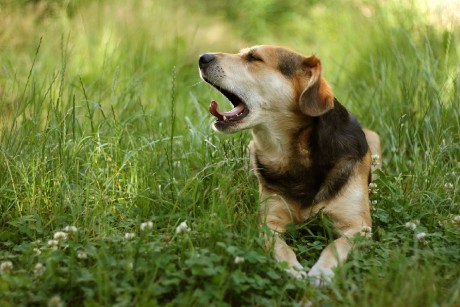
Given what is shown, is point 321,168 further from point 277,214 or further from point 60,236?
point 60,236

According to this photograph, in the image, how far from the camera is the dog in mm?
4191

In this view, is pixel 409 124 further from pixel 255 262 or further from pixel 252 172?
pixel 255 262

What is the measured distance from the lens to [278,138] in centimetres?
433

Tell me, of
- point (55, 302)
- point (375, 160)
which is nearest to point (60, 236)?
Answer: point (55, 302)

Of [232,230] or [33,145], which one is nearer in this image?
[232,230]

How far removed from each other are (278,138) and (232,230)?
78 centimetres

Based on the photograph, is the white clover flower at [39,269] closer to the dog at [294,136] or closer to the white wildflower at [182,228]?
the white wildflower at [182,228]

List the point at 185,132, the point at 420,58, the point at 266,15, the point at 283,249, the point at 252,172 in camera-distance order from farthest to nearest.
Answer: the point at 266,15 → the point at 420,58 → the point at 185,132 → the point at 252,172 → the point at 283,249

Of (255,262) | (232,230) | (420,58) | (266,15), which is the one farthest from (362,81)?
(266,15)

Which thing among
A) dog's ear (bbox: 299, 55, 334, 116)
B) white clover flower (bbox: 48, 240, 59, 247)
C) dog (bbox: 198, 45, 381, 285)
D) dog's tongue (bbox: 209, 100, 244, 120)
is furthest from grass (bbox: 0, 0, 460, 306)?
dog's ear (bbox: 299, 55, 334, 116)

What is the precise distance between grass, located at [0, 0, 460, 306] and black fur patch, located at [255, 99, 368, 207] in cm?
18

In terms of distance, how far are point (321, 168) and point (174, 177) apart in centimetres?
107

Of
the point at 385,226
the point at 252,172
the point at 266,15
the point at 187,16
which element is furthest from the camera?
the point at 266,15

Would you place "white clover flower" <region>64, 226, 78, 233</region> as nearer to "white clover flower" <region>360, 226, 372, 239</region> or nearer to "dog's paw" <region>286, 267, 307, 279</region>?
"dog's paw" <region>286, 267, 307, 279</region>
